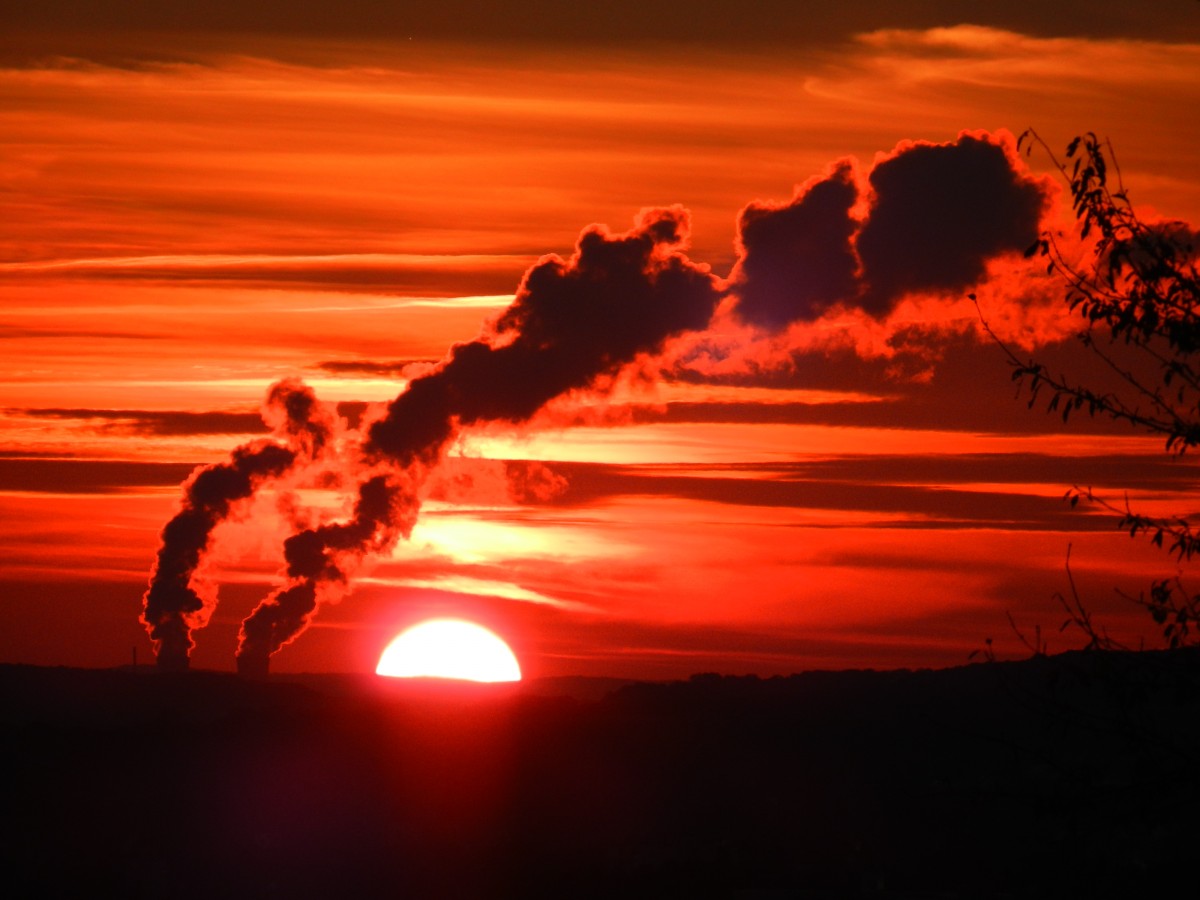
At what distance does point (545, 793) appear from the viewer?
192ft

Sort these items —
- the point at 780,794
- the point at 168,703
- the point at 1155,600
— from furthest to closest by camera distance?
the point at 168,703 < the point at 780,794 < the point at 1155,600

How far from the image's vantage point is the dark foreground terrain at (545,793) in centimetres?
5094

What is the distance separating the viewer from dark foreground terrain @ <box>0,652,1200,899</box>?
50938 mm

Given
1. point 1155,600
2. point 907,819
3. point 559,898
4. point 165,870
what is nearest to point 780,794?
point 907,819

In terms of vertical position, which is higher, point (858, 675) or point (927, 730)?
point (858, 675)

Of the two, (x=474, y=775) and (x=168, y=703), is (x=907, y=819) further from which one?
Result: (x=168, y=703)

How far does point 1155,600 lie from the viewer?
1027 centimetres

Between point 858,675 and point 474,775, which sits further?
point 858,675

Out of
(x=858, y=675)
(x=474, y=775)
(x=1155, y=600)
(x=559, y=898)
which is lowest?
(x=1155, y=600)

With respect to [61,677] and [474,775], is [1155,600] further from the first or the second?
[61,677]

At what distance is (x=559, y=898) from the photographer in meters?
49.9

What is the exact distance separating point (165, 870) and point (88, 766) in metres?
8.11

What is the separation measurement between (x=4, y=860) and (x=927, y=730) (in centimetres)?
3064

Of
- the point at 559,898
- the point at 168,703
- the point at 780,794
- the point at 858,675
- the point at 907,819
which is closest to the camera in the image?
the point at 559,898
